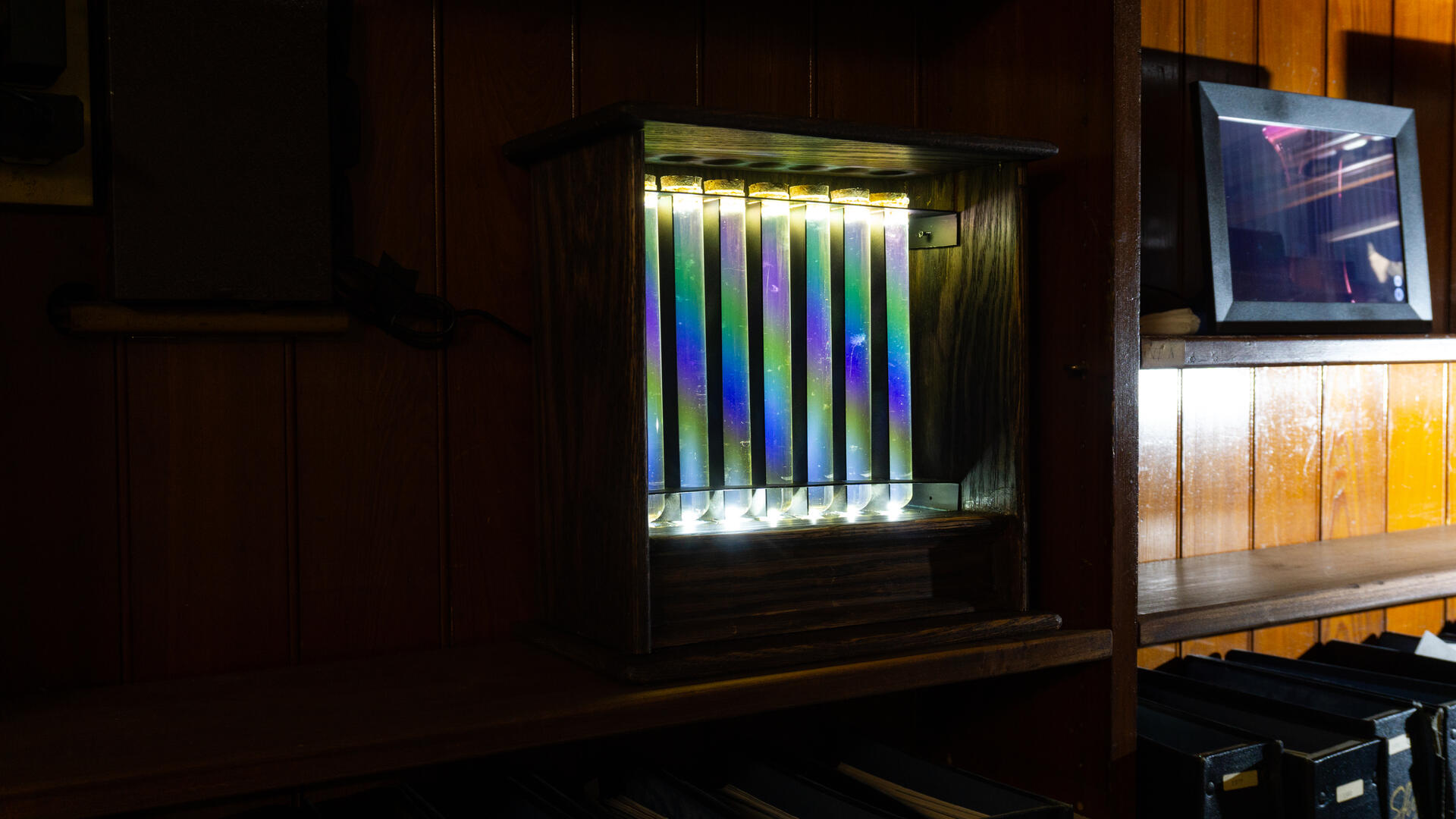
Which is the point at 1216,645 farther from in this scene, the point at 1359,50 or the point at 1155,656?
the point at 1359,50

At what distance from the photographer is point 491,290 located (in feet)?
4.05

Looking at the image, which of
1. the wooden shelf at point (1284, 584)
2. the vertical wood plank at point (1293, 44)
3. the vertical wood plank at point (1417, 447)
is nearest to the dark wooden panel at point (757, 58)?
the wooden shelf at point (1284, 584)

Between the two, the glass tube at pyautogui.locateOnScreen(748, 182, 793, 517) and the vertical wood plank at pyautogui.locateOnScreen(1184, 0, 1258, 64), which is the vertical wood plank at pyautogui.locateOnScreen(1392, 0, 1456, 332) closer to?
the vertical wood plank at pyautogui.locateOnScreen(1184, 0, 1258, 64)

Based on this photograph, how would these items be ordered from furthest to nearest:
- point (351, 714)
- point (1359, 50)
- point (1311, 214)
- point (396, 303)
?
point (1359, 50), point (1311, 214), point (396, 303), point (351, 714)

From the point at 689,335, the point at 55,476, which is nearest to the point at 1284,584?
the point at 689,335

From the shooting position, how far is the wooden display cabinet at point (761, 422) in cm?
102

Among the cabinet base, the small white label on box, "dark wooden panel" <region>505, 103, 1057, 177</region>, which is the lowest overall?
the small white label on box

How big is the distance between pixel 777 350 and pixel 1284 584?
820 mm

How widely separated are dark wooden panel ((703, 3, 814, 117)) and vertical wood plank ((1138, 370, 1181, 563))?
2.28ft

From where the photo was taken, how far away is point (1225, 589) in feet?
4.83

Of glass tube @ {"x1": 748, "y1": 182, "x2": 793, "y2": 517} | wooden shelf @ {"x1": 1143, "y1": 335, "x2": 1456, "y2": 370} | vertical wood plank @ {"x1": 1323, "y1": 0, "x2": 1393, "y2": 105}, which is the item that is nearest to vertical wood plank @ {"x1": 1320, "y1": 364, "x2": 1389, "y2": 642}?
wooden shelf @ {"x1": 1143, "y1": 335, "x2": 1456, "y2": 370}

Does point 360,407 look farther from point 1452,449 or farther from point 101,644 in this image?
point 1452,449

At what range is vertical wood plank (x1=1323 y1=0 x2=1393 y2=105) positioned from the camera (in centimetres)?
189

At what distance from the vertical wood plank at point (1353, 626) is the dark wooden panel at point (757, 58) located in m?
1.28
